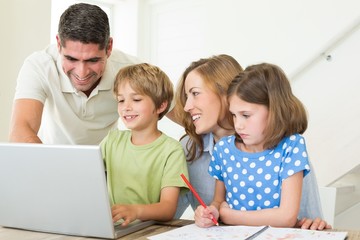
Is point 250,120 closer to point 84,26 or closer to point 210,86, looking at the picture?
point 210,86

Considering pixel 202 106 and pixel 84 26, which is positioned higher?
pixel 84 26

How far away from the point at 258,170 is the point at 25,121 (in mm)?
887

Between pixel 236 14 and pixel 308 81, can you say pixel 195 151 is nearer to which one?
pixel 308 81

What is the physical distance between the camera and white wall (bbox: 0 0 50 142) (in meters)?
2.80

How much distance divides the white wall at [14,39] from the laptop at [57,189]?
1859mm

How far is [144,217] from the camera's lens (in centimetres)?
116

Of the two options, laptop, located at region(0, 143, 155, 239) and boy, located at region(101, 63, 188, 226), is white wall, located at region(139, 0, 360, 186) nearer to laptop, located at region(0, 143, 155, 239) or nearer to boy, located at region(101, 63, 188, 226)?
boy, located at region(101, 63, 188, 226)

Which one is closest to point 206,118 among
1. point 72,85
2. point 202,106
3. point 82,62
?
point 202,106

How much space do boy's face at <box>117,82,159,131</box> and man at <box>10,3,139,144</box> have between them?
1.10 ft

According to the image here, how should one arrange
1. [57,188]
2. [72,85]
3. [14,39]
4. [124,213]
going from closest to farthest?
[57,188] → [124,213] → [72,85] → [14,39]

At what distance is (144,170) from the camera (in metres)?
1.34

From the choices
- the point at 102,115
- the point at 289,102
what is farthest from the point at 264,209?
the point at 102,115

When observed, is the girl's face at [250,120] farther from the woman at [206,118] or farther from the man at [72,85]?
the man at [72,85]

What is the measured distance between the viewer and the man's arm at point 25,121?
1643mm
